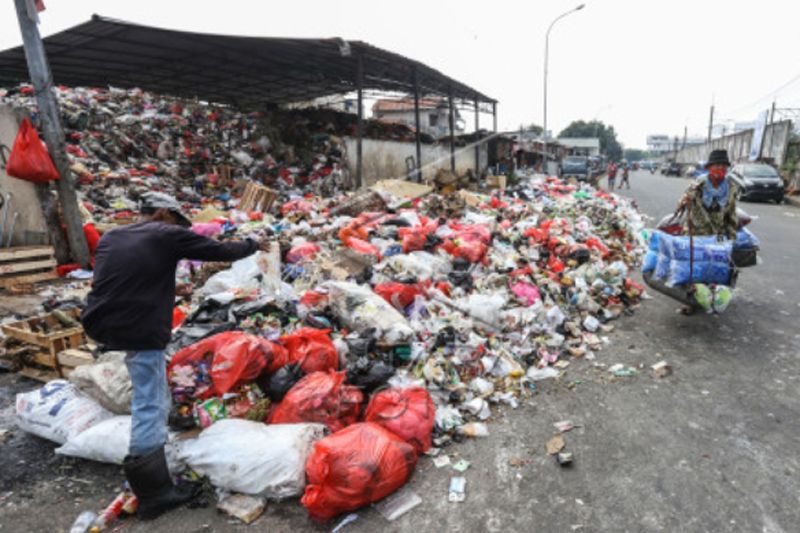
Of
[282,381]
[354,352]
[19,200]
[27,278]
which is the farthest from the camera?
[19,200]

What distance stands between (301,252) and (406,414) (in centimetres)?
334

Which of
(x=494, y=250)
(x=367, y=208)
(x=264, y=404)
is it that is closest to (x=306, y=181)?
(x=367, y=208)

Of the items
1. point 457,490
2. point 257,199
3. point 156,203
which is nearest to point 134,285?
point 156,203

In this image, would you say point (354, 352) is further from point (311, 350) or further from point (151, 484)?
point (151, 484)

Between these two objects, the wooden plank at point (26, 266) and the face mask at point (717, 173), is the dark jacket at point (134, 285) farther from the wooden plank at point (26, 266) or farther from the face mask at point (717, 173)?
the face mask at point (717, 173)

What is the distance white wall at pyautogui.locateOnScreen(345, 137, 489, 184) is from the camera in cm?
1334

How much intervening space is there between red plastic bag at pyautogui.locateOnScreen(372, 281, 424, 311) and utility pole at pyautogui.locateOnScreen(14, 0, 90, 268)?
15.0 ft

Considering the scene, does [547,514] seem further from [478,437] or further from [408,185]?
[408,185]

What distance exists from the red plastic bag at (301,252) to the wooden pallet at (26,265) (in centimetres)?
320

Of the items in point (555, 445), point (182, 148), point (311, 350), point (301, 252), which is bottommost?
point (555, 445)

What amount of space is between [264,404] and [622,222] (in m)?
8.04

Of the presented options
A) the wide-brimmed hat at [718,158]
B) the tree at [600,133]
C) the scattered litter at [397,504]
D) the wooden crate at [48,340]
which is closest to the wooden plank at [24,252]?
the wooden crate at [48,340]

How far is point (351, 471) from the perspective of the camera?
86.8 inches

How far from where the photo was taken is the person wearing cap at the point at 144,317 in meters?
2.20
